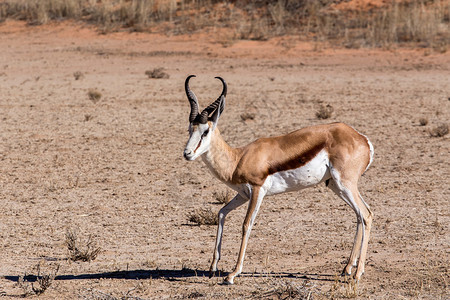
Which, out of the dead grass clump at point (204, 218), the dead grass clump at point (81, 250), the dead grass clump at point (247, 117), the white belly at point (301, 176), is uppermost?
the white belly at point (301, 176)

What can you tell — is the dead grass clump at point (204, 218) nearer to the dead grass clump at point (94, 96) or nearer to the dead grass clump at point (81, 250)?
the dead grass clump at point (81, 250)

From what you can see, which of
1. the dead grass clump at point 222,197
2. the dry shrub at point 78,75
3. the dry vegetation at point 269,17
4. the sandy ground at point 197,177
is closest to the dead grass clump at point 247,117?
the sandy ground at point 197,177

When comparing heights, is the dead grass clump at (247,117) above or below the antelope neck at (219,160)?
below

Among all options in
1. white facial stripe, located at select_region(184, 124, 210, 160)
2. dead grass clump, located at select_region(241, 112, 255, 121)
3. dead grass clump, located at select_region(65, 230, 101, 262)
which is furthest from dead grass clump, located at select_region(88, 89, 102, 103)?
white facial stripe, located at select_region(184, 124, 210, 160)

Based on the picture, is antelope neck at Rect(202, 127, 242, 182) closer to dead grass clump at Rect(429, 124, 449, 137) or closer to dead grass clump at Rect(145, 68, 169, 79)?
dead grass clump at Rect(429, 124, 449, 137)

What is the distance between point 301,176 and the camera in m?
6.35

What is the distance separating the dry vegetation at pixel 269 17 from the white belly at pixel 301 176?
17.0 metres

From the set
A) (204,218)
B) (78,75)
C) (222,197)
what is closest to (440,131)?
(222,197)

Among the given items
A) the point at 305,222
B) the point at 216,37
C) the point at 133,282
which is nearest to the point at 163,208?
the point at 305,222

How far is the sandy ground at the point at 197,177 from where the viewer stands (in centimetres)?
673

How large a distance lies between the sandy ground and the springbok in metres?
0.60

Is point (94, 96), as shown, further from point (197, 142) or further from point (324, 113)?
point (197, 142)

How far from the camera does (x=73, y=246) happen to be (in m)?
7.30

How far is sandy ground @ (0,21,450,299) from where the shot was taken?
6.73 metres
